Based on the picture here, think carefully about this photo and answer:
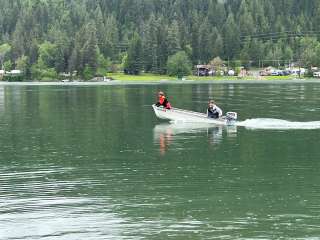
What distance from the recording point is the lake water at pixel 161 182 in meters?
27.2

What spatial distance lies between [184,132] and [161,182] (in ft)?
86.2

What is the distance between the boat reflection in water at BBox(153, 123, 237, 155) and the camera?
54781 mm

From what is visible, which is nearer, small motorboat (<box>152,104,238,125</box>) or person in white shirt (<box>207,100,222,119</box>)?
small motorboat (<box>152,104,238,125</box>)

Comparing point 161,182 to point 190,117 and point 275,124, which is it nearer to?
point 275,124

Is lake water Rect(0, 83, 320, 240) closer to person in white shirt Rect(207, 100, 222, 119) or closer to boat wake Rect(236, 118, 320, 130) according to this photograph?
boat wake Rect(236, 118, 320, 130)

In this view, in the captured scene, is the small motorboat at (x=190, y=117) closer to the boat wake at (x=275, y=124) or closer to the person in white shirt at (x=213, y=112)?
the person in white shirt at (x=213, y=112)

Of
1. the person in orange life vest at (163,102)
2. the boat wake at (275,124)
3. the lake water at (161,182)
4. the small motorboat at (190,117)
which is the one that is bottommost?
the lake water at (161,182)

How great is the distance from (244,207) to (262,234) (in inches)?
163

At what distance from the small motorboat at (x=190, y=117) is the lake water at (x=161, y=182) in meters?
2.04

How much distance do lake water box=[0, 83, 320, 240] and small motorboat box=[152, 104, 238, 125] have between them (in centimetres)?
204

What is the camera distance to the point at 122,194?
33188 millimetres

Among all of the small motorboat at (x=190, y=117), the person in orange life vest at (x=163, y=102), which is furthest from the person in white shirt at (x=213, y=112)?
the person in orange life vest at (x=163, y=102)

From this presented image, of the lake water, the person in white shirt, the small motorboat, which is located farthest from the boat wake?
the person in white shirt

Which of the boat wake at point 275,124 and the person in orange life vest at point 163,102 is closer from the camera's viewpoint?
the boat wake at point 275,124
